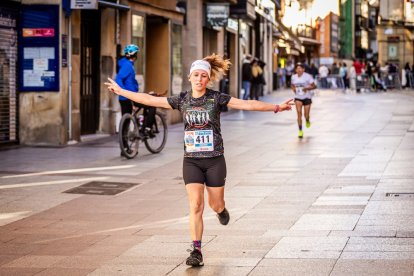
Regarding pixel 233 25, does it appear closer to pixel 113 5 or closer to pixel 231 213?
pixel 113 5

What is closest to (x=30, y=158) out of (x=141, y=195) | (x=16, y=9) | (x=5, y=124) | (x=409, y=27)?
(x=5, y=124)

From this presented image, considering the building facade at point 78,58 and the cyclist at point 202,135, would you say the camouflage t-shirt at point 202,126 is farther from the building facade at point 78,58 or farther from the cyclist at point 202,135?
the building facade at point 78,58

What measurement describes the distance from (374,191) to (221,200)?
14.3 feet

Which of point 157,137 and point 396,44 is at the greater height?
point 396,44

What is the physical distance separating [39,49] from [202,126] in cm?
1249

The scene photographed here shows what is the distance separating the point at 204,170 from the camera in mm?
8742

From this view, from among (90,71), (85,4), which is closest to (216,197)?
(85,4)

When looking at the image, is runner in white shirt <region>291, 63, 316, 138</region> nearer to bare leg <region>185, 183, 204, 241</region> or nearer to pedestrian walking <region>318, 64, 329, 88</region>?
bare leg <region>185, 183, 204, 241</region>

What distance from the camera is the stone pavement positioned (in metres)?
8.38

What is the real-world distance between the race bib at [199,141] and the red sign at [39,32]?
12.3 metres

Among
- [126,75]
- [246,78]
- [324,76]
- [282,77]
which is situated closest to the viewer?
[126,75]

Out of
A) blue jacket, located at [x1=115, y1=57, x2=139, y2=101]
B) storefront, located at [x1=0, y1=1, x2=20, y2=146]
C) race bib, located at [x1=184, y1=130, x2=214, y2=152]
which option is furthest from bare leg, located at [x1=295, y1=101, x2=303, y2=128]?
race bib, located at [x1=184, y1=130, x2=214, y2=152]

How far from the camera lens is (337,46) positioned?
99.9 metres

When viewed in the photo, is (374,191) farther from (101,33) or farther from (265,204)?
A: (101,33)
